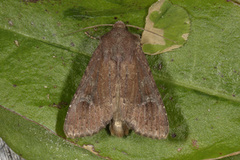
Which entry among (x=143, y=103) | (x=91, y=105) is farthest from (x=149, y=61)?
(x=91, y=105)

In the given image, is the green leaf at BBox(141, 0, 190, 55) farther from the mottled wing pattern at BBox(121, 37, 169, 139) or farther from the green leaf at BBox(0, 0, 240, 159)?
the mottled wing pattern at BBox(121, 37, 169, 139)

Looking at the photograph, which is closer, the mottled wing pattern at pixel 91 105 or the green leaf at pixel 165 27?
the mottled wing pattern at pixel 91 105

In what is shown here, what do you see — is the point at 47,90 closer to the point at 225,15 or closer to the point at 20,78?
the point at 20,78

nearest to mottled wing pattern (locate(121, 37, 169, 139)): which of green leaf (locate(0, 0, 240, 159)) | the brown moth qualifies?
the brown moth

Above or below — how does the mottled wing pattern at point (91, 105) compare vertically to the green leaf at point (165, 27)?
below

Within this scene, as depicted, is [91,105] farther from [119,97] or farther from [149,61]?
[149,61]

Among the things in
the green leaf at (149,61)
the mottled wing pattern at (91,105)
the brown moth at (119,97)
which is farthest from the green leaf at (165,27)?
the mottled wing pattern at (91,105)

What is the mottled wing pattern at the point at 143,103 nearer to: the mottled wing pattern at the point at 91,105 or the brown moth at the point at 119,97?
the brown moth at the point at 119,97
